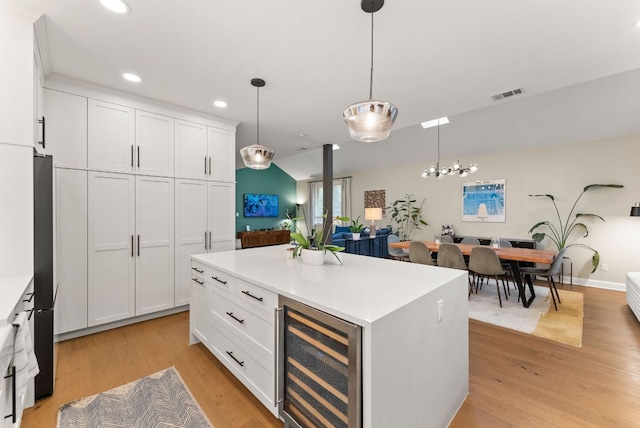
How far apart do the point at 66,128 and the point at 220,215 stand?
182cm

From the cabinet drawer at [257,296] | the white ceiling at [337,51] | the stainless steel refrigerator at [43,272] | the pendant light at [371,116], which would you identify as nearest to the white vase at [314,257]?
the cabinet drawer at [257,296]

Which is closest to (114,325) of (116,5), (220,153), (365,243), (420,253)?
(220,153)

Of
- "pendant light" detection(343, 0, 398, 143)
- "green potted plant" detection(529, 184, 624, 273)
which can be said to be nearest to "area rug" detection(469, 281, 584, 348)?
"green potted plant" detection(529, 184, 624, 273)

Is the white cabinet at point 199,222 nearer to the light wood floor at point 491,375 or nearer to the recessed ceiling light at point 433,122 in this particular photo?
the light wood floor at point 491,375

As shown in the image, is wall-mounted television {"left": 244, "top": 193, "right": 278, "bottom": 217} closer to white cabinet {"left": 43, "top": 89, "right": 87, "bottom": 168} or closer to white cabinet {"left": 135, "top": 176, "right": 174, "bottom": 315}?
white cabinet {"left": 135, "top": 176, "right": 174, "bottom": 315}

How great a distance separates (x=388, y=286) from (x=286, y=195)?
347 inches

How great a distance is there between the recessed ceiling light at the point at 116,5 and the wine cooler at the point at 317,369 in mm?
2091

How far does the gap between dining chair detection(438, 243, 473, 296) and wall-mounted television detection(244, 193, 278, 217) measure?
6347 mm

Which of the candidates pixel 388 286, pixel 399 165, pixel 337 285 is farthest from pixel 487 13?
pixel 399 165

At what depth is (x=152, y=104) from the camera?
3.27m

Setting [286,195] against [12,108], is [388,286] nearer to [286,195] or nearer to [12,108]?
[12,108]

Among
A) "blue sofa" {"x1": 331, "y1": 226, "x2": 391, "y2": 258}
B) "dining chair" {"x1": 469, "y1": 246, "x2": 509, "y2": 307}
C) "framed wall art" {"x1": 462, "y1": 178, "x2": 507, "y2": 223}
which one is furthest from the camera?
"blue sofa" {"x1": 331, "y1": 226, "x2": 391, "y2": 258}

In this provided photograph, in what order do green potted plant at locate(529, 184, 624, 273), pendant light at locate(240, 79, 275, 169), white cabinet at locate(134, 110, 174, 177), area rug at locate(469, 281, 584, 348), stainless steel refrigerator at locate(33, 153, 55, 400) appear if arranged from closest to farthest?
stainless steel refrigerator at locate(33, 153, 55, 400) < pendant light at locate(240, 79, 275, 169) < area rug at locate(469, 281, 584, 348) < white cabinet at locate(134, 110, 174, 177) < green potted plant at locate(529, 184, 624, 273)

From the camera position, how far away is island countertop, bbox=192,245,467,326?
1.24 meters
